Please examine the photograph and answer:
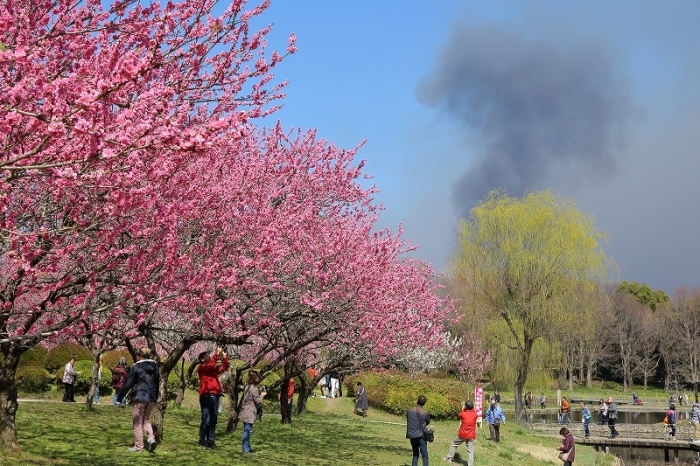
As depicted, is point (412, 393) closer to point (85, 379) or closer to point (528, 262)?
point (528, 262)

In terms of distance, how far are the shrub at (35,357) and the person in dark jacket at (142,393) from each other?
17.0 meters

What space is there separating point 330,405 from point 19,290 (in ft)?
95.0

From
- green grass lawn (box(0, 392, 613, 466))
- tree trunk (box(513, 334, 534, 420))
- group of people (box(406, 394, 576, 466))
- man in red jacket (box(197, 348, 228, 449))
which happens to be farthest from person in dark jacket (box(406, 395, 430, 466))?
tree trunk (box(513, 334, 534, 420))

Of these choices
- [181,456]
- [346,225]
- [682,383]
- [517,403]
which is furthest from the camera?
[682,383]

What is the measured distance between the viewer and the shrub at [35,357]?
26269 mm

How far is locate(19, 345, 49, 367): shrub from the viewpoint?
2627 cm

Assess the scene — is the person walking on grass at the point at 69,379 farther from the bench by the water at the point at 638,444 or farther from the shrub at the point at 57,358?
the bench by the water at the point at 638,444

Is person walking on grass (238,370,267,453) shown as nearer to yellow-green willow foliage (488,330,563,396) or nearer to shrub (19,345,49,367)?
shrub (19,345,49,367)

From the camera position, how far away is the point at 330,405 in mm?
35062

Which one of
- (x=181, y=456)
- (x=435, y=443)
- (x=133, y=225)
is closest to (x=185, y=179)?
(x=133, y=225)

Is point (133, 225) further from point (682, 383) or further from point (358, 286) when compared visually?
point (682, 383)

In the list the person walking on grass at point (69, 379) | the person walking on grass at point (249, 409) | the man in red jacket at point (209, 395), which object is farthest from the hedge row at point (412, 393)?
the man in red jacket at point (209, 395)

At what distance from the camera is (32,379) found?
81.0 ft

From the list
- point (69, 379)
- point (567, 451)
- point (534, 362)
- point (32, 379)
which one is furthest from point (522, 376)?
point (32, 379)
